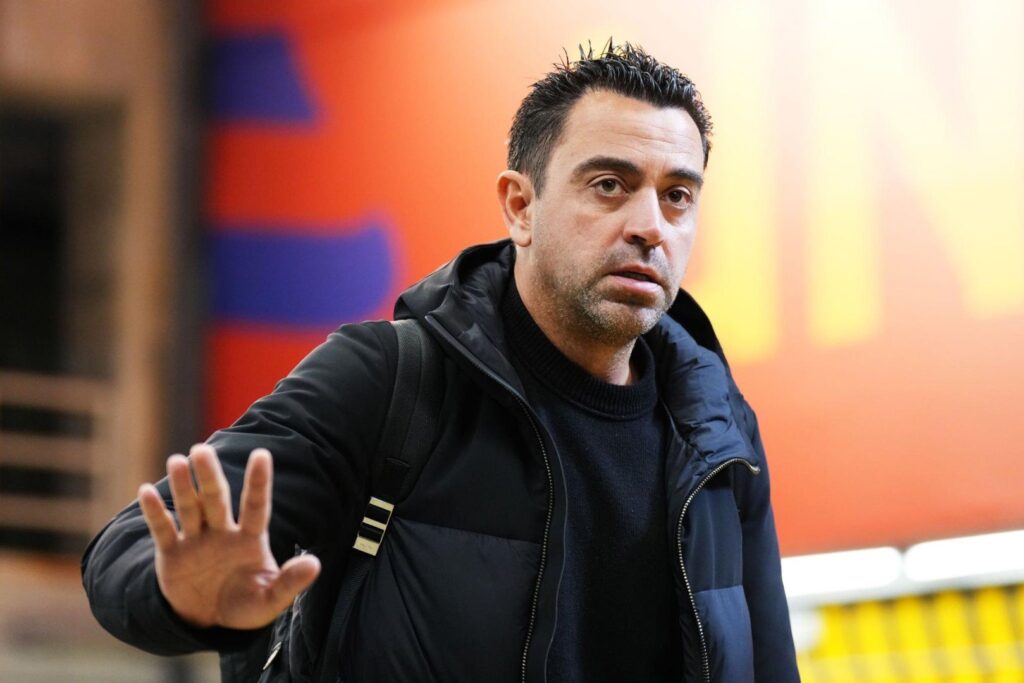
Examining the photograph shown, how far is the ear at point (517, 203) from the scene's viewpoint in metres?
2.29

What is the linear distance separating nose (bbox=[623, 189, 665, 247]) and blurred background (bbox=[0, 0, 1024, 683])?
2.49 meters

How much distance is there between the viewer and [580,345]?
7.15 ft

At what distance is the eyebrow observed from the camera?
7.05 feet

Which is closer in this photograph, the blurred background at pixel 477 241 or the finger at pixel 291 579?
the finger at pixel 291 579

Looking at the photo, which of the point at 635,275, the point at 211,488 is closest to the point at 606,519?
the point at 635,275

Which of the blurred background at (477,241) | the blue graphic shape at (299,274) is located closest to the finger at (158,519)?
the blurred background at (477,241)

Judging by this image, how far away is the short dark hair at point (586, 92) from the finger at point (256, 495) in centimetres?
91

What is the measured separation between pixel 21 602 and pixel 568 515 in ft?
14.8

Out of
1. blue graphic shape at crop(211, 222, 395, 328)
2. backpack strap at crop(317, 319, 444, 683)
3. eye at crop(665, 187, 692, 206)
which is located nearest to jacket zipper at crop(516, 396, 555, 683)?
backpack strap at crop(317, 319, 444, 683)

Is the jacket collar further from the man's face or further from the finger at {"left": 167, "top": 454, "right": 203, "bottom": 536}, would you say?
the finger at {"left": 167, "top": 454, "right": 203, "bottom": 536}

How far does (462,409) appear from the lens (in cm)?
199

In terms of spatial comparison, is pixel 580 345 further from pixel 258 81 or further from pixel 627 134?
pixel 258 81

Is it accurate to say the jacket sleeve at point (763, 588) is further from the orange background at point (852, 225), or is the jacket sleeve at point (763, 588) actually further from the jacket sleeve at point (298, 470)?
the orange background at point (852, 225)

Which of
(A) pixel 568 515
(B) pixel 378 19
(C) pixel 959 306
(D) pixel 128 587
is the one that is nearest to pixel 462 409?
(A) pixel 568 515
